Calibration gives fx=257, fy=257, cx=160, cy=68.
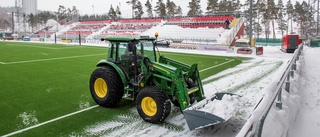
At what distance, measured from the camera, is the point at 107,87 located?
22.6ft

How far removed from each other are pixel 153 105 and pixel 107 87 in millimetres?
1619

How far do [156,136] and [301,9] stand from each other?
2743 inches

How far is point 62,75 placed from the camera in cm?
1217

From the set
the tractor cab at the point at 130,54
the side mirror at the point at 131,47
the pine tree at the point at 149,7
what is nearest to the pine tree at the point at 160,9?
the pine tree at the point at 149,7

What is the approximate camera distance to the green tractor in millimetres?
5723

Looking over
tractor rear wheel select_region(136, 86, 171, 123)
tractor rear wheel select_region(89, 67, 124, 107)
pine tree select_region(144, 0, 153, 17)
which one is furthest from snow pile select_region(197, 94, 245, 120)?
pine tree select_region(144, 0, 153, 17)

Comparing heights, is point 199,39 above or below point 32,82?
above

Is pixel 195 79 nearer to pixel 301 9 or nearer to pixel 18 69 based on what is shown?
pixel 18 69

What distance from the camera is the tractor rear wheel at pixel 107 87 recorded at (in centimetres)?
678

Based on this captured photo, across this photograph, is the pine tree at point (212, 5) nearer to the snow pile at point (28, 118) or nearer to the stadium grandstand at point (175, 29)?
the stadium grandstand at point (175, 29)

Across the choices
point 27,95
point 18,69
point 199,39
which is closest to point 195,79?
point 27,95

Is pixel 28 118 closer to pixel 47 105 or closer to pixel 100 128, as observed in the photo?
pixel 47 105

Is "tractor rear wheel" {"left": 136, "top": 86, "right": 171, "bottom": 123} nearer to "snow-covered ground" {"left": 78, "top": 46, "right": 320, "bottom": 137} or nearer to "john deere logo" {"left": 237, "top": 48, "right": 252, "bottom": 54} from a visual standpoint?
"snow-covered ground" {"left": 78, "top": 46, "right": 320, "bottom": 137}

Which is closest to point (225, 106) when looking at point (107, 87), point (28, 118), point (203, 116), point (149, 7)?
point (203, 116)
